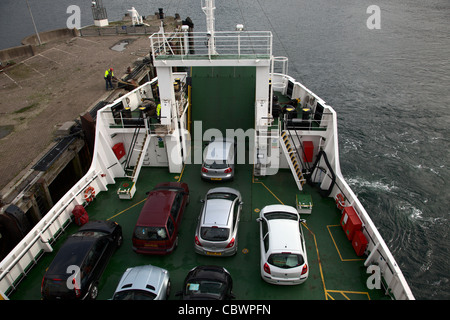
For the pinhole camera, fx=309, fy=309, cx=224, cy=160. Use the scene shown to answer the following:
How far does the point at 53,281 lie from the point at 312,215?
820 centimetres

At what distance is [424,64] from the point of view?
38.5 metres

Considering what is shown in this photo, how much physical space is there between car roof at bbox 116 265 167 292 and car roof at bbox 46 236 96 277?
4.32 ft

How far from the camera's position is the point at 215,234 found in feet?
30.3

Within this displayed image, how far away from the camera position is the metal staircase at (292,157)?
1217cm

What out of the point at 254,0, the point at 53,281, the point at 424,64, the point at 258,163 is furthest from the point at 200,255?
the point at 254,0

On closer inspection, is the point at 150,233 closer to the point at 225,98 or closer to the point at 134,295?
the point at 134,295

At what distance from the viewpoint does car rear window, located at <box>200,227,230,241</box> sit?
30.1 ft

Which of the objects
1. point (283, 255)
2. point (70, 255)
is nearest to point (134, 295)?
point (70, 255)

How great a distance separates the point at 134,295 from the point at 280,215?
4.79 m

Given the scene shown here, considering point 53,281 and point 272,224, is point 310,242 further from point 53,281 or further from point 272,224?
point 53,281

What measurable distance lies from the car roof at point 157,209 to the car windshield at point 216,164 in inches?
95.4

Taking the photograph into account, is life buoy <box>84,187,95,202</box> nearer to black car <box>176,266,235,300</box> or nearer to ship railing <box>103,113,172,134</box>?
ship railing <box>103,113,172,134</box>
